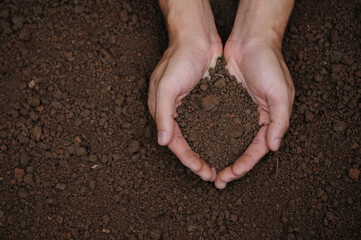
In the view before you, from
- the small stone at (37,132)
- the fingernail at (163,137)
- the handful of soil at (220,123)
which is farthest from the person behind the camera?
the small stone at (37,132)

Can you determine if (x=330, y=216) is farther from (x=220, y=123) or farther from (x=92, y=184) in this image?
(x=92, y=184)

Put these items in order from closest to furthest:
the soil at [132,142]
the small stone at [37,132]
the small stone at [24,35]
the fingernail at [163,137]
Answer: the fingernail at [163,137], the soil at [132,142], the small stone at [37,132], the small stone at [24,35]

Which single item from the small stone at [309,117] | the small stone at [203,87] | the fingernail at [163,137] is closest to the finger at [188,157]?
the fingernail at [163,137]

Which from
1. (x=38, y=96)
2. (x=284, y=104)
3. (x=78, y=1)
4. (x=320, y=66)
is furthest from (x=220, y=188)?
(x=78, y=1)

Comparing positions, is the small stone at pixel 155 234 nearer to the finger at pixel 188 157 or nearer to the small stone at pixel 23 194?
the finger at pixel 188 157

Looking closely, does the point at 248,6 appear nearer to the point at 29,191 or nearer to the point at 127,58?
the point at 127,58

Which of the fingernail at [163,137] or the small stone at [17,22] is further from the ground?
the small stone at [17,22]

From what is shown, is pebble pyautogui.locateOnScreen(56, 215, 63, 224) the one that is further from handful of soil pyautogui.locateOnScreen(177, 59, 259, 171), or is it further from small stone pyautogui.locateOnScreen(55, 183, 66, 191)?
handful of soil pyautogui.locateOnScreen(177, 59, 259, 171)
